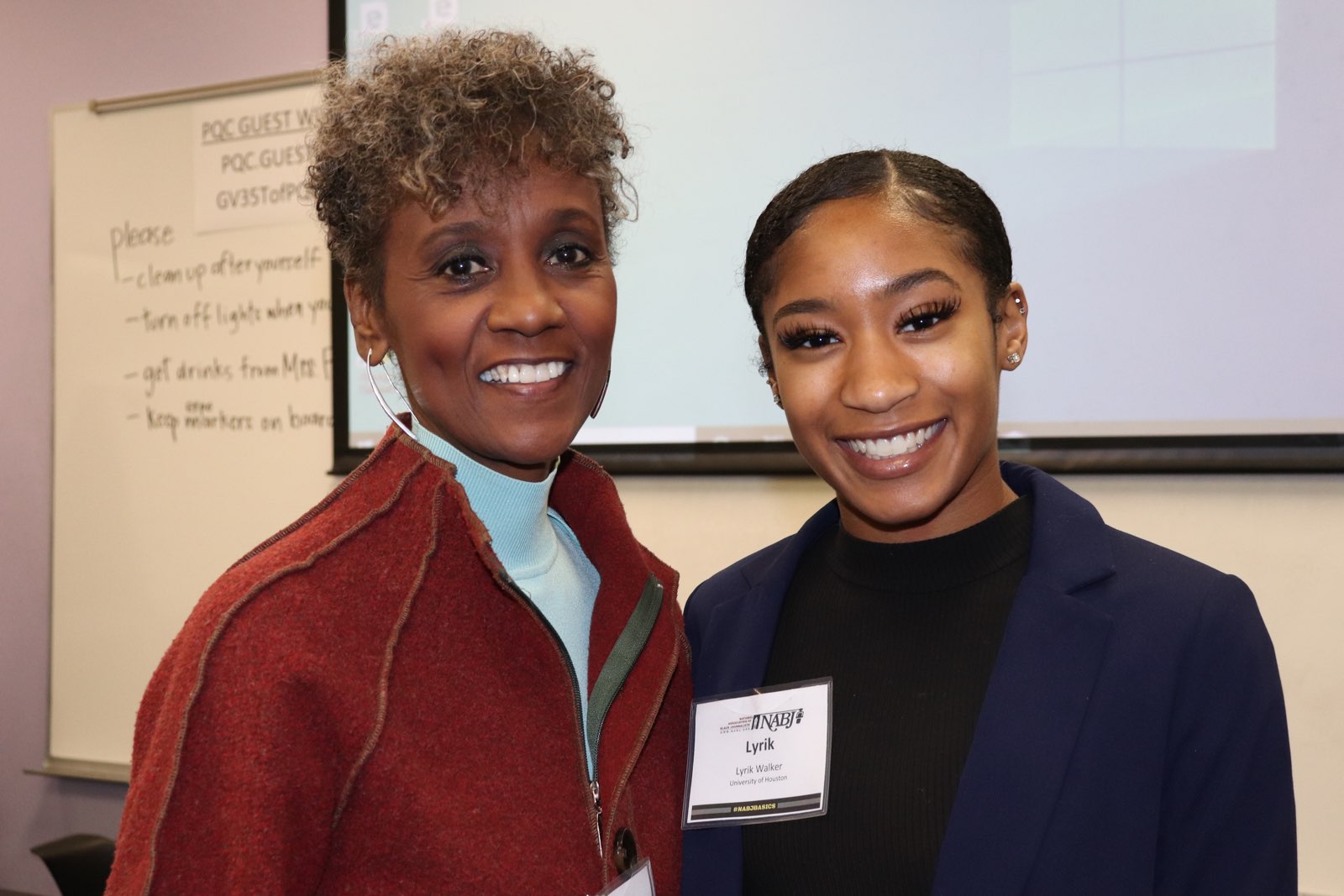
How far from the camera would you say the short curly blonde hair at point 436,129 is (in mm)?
1235

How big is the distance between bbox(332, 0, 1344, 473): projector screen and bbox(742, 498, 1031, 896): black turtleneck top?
987 mm

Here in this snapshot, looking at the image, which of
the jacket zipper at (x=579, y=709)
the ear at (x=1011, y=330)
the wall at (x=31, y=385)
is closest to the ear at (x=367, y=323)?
the jacket zipper at (x=579, y=709)

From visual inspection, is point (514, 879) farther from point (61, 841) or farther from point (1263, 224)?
point (61, 841)

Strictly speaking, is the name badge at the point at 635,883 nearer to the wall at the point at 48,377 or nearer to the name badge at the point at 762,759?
the name badge at the point at 762,759

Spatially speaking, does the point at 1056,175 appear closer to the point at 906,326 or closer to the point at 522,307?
the point at 906,326

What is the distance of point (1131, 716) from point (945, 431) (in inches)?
14.5

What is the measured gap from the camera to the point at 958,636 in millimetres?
1387

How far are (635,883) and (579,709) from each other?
195mm

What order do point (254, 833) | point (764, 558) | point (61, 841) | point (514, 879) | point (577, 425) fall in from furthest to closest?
point (61, 841) → point (764, 558) → point (577, 425) → point (514, 879) → point (254, 833)

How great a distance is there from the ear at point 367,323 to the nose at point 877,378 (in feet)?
1.74

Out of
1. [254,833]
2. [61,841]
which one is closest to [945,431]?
[254,833]

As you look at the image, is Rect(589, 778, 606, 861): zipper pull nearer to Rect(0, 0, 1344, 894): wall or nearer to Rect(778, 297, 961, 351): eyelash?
Rect(778, 297, 961, 351): eyelash

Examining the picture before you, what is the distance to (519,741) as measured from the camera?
4.03ft

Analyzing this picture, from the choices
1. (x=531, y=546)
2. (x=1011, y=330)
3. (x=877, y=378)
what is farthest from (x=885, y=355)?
(x=531, y=546)
